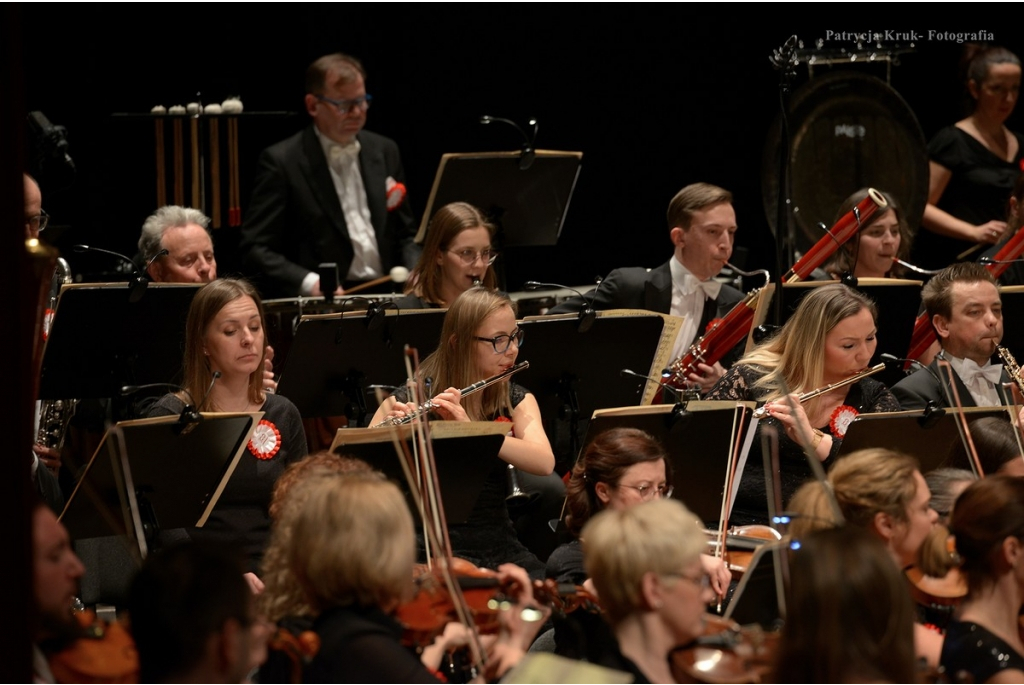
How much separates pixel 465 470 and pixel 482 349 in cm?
62

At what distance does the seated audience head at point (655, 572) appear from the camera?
2.30 metres

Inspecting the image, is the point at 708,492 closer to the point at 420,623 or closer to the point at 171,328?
the point at 420,623

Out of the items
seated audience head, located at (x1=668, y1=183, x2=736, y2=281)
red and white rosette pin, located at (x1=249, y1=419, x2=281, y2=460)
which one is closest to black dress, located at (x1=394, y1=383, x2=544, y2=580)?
red and white rosette pin, located at (x1=249, y1=419, x2=281, y2=460)

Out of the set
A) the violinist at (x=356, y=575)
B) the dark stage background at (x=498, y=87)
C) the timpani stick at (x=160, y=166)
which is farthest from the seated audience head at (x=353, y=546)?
the timpani stick at (x=160, y=166)

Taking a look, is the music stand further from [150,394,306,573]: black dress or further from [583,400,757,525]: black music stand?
[583,400,757,525]: black music stand

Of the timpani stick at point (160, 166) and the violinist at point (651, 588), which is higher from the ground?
the timpani stick at point (160, 166)

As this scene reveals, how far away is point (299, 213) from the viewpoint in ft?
18.3

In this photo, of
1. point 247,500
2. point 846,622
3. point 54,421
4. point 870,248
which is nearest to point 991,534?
point 846,622

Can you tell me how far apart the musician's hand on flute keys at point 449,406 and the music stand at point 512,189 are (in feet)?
4.48

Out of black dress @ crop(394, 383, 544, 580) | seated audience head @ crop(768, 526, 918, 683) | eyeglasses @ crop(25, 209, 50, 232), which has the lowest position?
black dress @ crop(394, 383, 544, 580)

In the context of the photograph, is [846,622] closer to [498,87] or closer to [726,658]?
[726,658]

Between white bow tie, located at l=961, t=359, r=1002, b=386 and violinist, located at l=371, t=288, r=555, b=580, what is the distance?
4.53 ft

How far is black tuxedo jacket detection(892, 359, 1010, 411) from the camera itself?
4.19m

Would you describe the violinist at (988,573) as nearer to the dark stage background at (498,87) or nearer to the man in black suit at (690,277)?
the man in black suit at (690,277)
